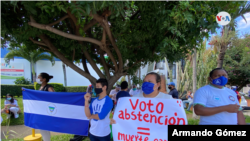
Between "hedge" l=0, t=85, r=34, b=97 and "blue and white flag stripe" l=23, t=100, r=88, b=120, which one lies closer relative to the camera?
"blue and white flag stripe" l=23, t=100, r=88, b=120

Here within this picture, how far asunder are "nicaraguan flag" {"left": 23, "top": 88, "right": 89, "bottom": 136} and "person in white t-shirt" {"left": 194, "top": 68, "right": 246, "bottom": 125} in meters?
2.52

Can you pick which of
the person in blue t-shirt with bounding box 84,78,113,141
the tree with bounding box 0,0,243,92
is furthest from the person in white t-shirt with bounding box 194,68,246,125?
the person in blue t-shirt with bounding box 84,78,113,141

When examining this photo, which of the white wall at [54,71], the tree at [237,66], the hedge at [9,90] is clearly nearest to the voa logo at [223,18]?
the tree at [237,66]

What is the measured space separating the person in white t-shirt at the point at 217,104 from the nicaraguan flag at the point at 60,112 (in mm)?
2519

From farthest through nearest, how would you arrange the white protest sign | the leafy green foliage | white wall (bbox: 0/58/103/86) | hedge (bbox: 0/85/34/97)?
white wall (bbox: 0/58/103/86) < the leafy green foliage < hedge (bbox: 0/85/34/97) < the white protest sign

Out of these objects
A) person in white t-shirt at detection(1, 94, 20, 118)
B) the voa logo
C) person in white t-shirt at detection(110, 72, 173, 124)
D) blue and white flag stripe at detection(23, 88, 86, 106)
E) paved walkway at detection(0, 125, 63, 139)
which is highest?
the voa logo

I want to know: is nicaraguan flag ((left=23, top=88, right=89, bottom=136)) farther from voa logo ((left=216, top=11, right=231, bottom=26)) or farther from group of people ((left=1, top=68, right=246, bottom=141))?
voa logo ((left=216, top=11, right=231, bottom=26))

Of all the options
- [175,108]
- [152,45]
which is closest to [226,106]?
[175,108]

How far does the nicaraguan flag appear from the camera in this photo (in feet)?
12.6

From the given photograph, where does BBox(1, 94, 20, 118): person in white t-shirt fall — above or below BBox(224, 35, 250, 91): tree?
below

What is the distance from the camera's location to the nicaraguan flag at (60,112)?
385 cm

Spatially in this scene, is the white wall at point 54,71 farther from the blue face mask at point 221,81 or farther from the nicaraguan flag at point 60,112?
the blue face mask at point 221,81

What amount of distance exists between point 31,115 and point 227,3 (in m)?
5.06

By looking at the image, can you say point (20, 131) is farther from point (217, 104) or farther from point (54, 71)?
point (54, 71)
